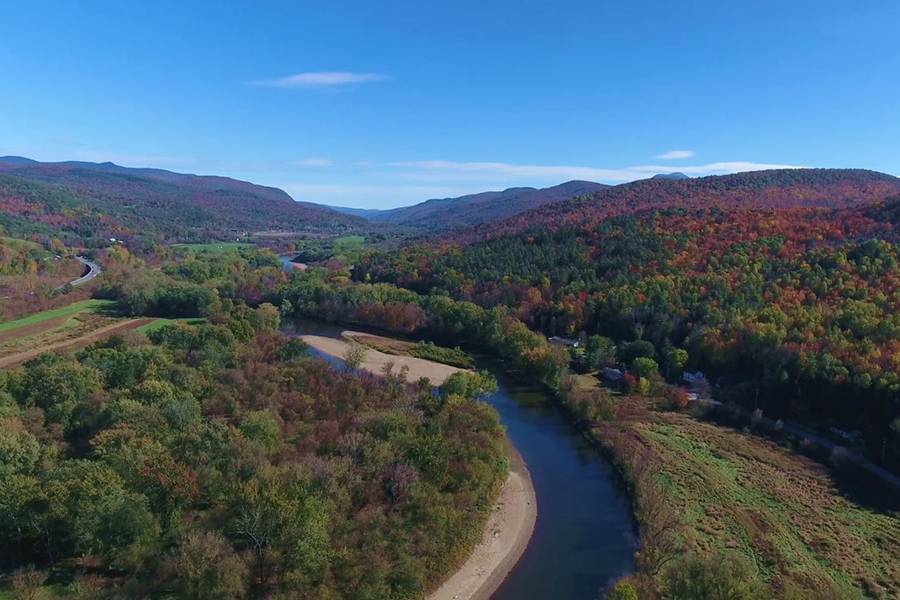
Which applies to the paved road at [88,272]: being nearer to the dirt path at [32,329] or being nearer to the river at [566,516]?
the dirt path at [32,329]

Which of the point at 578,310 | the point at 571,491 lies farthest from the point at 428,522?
the point at 578,310

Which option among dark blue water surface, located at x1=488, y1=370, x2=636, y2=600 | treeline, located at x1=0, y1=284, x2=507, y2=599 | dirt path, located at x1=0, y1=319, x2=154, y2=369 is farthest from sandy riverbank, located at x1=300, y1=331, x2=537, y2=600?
dirt path, located at x1=0, y1=319, x2=154, y2=369

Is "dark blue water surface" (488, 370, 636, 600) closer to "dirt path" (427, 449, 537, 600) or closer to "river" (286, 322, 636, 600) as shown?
"river" (286, 322, 636, 600)

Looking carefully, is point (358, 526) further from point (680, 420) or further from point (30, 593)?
point (680, 420)

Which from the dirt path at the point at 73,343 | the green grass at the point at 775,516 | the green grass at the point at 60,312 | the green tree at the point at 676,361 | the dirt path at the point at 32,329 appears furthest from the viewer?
the green grass at the point at 60,312

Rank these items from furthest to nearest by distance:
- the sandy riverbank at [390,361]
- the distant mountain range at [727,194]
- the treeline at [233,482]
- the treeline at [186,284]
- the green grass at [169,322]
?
the distant mountain range at [727,194]
the treeline at [186,284]
the green grass at [169,322]
the sandy riverbank at [390,361]
the treeline at [233,482]

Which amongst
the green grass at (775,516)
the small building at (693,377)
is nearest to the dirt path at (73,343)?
the green grass at (775,516)
